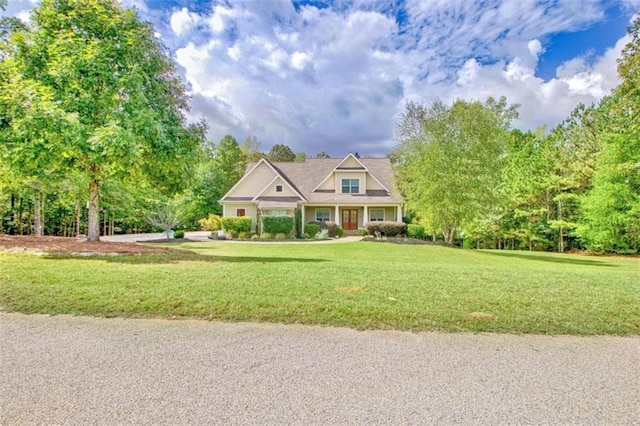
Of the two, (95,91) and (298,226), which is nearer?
(95,91)

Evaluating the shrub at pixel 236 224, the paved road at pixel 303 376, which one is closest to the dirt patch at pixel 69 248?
the paved road at pixel 303 376

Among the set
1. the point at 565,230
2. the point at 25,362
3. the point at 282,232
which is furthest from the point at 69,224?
the point at 565,230

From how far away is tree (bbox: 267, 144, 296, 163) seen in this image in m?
59.1

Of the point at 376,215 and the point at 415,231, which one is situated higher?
the point at 376,215

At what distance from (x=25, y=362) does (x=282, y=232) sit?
19042 mm

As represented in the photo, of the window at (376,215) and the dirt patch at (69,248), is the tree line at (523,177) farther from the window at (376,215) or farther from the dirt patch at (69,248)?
the dirt patch at (69,248)

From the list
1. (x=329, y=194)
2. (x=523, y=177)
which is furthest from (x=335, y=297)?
(x=523, y=177)

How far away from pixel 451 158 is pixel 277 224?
38.7 ft

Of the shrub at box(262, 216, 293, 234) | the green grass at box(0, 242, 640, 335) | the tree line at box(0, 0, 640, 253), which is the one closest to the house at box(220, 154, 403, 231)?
the shrub at box(262, 216, 293, 234)

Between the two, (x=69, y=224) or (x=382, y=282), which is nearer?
(x=382, y=282)

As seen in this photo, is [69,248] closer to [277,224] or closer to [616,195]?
[277,224]

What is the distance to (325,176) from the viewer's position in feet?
94.0

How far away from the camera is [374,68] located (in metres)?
14.9

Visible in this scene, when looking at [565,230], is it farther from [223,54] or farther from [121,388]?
[121,388]
